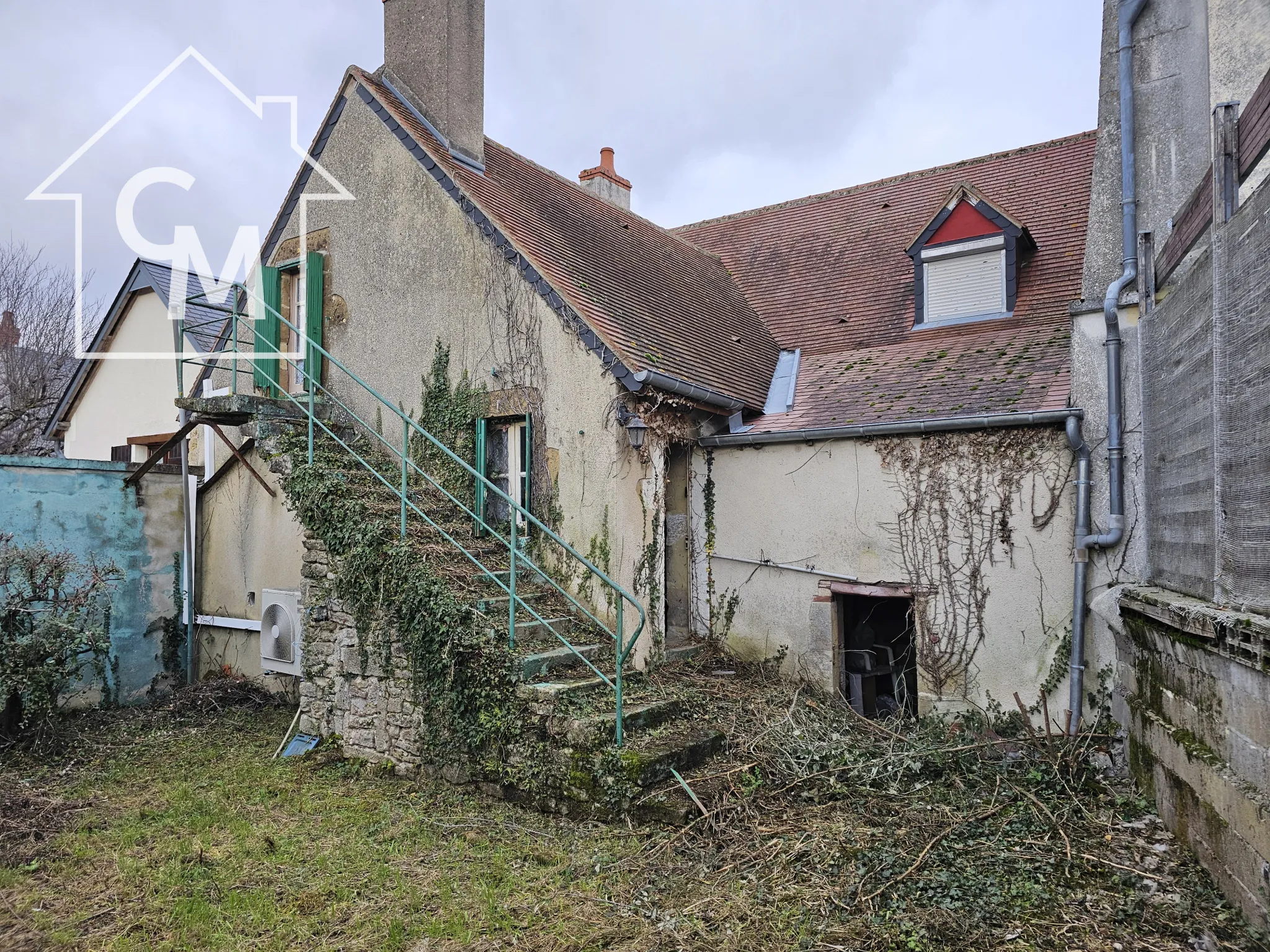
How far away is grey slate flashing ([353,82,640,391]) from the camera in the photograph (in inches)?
309

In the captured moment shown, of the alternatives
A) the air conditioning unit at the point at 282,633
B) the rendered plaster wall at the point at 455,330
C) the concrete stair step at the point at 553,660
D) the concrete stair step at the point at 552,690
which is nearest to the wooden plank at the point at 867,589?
the rendered plaster wall at the point at 455,330

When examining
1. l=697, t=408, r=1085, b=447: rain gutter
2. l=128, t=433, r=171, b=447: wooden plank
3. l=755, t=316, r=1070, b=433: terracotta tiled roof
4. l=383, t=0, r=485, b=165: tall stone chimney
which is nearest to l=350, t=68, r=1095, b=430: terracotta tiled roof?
l=755, t=316, r=1070, b=433: terracotta tiled roof

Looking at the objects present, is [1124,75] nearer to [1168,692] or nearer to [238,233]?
[1168,692]

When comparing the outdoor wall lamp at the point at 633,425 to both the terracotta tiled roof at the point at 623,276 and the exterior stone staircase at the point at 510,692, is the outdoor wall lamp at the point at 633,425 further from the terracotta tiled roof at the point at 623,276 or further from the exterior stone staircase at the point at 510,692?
the exterior stone staircase at the point at 510,692

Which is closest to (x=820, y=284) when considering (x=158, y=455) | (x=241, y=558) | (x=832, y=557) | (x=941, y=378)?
(x=941, y=378)

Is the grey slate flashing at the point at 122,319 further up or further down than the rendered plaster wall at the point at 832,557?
further up

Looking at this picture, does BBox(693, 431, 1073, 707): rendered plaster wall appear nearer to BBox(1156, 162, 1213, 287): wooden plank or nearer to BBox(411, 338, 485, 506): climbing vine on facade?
BBox(1156, 162, 1213, 287): wooden plank

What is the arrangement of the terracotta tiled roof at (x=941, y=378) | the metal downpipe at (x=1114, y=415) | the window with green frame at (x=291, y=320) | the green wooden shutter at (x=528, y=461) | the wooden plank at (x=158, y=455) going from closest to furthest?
1. the metal downpipe at (x=1114, y=415)
2. the terracotta tiled roof at (x=941, y=378)
3. the green wooden shutter at (x=528, y=461)
4. the wooden plank at (x=158, y=455)
5. the window with green frame at (x=291, y=320)

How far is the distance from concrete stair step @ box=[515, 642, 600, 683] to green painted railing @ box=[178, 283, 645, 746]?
0.24 feet

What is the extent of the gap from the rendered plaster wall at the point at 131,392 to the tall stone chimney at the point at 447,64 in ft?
26.1

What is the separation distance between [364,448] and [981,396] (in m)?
6.63

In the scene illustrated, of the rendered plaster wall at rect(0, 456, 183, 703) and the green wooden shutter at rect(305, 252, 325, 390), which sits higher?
the green wooden shutter at rect(305, 252, 325, 390)

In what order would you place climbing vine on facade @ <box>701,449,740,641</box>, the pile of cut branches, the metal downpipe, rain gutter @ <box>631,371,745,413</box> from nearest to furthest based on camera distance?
1. the pile of cut branches
2. the metal downpipe
3. rain gutter @ <box>631,371,745,413</box>
4. climbing vine on facade @ <box>701,449,740,641</box>

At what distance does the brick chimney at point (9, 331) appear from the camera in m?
18.8
